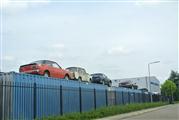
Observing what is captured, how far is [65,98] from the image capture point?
23078mm

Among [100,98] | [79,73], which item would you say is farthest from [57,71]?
[100,98]

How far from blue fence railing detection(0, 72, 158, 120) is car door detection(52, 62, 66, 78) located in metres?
0.95

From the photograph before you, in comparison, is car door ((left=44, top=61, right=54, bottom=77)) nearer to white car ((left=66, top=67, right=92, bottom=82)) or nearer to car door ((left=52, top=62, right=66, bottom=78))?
car door ((left=52, top=62, right=66, bottom=78))

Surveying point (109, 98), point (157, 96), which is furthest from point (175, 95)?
point (109, 98)

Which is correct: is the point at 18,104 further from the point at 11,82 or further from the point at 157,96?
the point at 157,96

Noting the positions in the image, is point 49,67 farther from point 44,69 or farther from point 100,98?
point 100,98

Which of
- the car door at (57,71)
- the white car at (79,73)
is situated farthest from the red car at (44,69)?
the white car at (79,73)

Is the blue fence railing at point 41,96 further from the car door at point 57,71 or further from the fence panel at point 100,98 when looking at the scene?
the car door at point 57,71

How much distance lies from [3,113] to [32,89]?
7.95ft

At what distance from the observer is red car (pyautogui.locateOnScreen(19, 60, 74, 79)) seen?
21984mm

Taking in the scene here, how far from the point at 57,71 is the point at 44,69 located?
1.94 metres

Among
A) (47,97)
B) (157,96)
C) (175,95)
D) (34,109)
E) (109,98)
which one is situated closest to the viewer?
(34,109)

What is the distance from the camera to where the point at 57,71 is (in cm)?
2427

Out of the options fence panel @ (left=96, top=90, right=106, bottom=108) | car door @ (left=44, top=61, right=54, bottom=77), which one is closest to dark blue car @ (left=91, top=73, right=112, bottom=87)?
fence panel @ (left=96, top=90, right=106, bottom=108)
